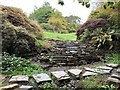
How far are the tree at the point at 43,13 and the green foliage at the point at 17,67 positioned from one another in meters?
4.50

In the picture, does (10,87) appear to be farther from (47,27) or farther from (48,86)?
(47,27)

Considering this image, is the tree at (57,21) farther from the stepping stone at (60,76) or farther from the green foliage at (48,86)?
the green foliage at (48,86)

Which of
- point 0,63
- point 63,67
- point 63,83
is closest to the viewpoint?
point 63,83

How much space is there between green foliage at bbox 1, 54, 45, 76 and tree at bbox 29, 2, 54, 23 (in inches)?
177

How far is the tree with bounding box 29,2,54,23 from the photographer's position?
8158 millimetres

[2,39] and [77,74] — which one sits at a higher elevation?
[2,39]

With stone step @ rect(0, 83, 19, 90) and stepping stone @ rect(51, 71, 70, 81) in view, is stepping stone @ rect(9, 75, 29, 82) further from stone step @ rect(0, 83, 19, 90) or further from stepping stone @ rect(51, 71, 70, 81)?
stepping stone @ rect(51, 71, 70, 81)

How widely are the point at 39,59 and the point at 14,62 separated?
0.77 m

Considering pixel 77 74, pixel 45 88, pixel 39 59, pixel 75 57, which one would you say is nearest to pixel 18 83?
pixel 45 88

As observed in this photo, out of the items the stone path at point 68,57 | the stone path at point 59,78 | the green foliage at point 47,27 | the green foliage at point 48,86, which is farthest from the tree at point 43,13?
the green foliage at point 48,86

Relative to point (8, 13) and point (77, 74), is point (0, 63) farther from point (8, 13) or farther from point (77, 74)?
point (8, 13)

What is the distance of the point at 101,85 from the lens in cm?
279

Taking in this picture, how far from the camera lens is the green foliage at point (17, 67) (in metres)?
3.36

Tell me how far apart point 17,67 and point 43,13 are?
214 inches
